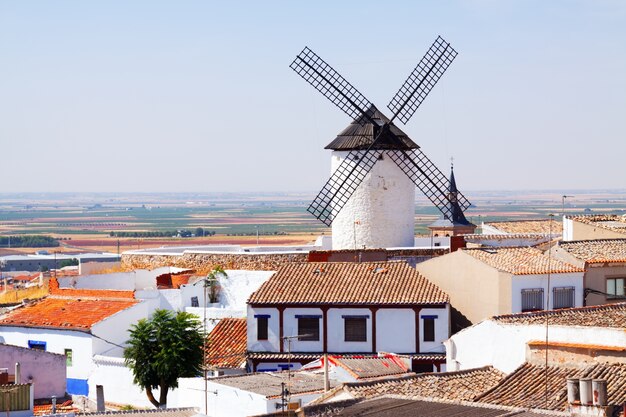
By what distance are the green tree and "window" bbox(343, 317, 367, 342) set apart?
352 centimetres

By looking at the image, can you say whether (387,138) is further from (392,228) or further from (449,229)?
(449,229)

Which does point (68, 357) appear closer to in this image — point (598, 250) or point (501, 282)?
point (501, 282)

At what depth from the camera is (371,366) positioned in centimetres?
3030

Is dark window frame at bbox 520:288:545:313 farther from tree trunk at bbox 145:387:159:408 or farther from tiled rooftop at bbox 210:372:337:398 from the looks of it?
tree trunk at bbox 145:387:159:408

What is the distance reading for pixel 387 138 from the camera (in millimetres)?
44000

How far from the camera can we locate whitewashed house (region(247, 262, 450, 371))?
115 feet

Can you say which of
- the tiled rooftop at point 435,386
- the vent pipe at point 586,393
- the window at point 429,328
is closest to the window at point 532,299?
the window at point 429,328

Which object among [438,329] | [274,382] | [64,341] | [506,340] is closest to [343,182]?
[438,329]

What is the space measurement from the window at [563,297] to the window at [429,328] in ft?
9.49

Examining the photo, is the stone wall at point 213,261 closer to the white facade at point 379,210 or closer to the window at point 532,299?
the white facade at point 379,210

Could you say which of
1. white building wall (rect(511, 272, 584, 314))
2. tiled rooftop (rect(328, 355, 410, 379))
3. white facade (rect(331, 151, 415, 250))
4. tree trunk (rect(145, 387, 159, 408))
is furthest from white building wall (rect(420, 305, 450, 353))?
white facade (rect(331, 151, 415, 250))

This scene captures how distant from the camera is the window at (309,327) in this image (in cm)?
3538

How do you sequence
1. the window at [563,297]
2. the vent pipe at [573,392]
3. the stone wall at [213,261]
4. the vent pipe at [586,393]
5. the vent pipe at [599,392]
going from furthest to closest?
the stone wall at [213,261] → the window at [563,297] → the vent pipe at [573,392] → the vent pipe at [586,393] → the vent pipe at [599,392]

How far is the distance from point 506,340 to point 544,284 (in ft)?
28.0
